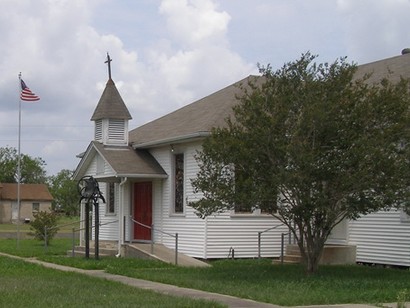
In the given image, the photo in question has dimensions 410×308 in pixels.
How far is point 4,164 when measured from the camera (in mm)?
108250

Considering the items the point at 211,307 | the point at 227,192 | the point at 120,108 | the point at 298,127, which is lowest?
the point at 211,307

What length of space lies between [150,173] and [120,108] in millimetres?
3480

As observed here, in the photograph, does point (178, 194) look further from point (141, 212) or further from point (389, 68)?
point (389, 68)

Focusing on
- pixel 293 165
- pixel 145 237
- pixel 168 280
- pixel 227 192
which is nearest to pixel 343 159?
pixel 293 165

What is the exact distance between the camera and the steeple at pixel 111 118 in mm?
28797

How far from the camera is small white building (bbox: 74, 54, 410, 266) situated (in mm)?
22797

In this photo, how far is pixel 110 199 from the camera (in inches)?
1214

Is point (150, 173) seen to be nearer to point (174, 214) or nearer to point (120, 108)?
point (174, 214)

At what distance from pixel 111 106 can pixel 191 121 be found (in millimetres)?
3703

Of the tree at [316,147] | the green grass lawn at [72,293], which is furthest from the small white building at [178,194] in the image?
the green grass lawn at [72,293]

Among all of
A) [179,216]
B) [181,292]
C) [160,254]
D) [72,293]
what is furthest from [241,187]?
[179,216]

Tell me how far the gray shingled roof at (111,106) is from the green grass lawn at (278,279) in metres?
6.28

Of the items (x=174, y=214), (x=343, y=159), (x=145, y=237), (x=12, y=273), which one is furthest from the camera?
(x=145, y=237)

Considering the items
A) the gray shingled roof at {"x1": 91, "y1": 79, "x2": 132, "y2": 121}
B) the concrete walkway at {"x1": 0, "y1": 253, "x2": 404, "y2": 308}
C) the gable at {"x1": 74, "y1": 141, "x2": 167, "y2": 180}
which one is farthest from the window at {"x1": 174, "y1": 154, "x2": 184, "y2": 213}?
the concrete walkway at {"x1": 0, "y1": 253, "x2": 404, "y2": 308}
